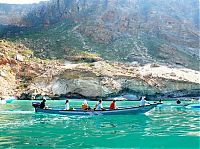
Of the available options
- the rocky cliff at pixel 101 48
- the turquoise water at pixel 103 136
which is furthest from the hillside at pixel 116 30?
the turquoise water at pixel 103 136

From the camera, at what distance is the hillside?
136 metres

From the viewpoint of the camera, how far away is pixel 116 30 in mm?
157875

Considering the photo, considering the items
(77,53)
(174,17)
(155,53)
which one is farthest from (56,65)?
(174,17)

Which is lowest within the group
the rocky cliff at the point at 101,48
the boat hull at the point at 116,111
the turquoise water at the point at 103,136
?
the turquoise water at the point at 103,136

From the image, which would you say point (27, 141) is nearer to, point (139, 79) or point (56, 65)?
point (139, 79)

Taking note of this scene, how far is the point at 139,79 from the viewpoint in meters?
99.6

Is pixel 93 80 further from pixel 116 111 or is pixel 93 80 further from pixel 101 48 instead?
pixel 116 111

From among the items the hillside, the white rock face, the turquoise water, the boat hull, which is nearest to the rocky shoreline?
the white rock face

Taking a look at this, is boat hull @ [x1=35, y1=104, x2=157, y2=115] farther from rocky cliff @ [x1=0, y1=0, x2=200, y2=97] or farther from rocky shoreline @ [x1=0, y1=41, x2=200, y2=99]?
rocky cliff @ [x1=0, y1=0, x2=200, y2=97]

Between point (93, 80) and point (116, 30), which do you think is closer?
point (93, 80)

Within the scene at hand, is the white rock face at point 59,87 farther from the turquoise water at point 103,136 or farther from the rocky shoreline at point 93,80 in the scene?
the turquoise water at point 103,136

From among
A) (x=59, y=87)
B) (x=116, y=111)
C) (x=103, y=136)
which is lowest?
(x=103, y=136)

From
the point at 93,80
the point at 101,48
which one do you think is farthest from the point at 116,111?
the point at 101,48

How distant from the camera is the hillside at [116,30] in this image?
136 meters
